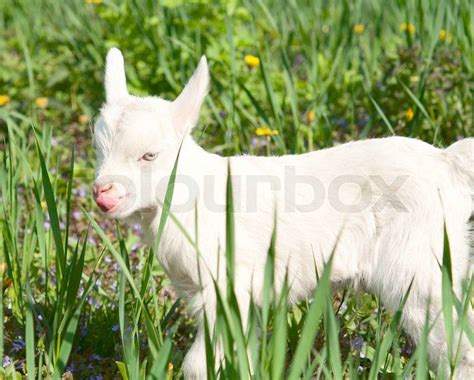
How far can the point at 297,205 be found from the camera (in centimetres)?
277

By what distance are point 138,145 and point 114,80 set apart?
41 cm

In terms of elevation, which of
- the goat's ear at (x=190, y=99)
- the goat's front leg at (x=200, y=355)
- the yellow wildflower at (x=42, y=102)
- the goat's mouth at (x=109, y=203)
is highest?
the yellow wildflower at (x=42, y=102)

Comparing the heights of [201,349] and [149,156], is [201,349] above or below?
below

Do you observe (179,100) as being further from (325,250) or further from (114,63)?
(325,250)

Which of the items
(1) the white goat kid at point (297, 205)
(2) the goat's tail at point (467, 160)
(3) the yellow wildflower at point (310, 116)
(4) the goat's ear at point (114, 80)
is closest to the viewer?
(1) the white goat kid at point (297, 205)

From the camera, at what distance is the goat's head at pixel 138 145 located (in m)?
2.49

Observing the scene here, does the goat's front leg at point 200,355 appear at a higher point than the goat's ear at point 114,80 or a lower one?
lower

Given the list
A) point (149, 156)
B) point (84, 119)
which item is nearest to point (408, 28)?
point (84, 119)

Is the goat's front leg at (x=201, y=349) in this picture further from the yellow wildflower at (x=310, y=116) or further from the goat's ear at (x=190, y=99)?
the yellow wildflower at (x=310, y=116)

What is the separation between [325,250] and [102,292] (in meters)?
1.03

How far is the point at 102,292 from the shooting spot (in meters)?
3.36

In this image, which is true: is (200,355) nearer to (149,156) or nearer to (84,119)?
(149,156)

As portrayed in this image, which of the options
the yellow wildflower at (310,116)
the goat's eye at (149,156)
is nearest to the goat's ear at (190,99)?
the goat's eye at (149,156)

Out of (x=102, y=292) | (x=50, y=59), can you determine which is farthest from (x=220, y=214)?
(x=50, y=59)
